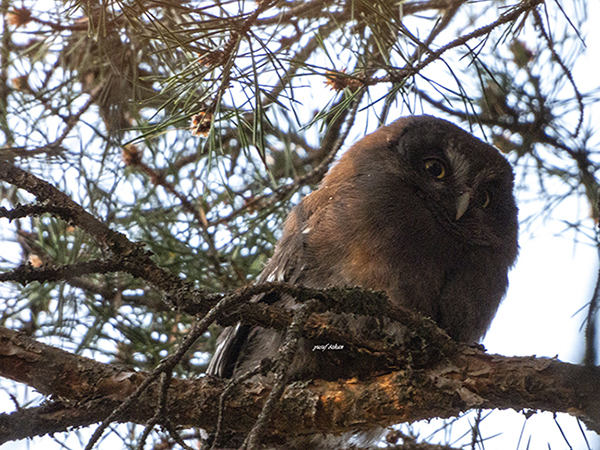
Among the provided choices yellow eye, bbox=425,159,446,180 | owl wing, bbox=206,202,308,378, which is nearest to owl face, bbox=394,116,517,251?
yellow eye, bbox=425,159,446,180

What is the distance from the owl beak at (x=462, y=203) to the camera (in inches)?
109

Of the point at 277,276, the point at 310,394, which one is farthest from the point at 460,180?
the point at 310,394

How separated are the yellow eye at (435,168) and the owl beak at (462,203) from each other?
0.45 feet

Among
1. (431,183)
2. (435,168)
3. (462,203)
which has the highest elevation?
(435,168)

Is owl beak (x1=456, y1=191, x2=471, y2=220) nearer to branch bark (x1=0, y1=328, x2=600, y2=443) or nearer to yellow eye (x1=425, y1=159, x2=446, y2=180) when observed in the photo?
yellow eye (x1=425, y1=159, x2=446, y2=180)

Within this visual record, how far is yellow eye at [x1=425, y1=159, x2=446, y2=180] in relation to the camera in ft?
9.56

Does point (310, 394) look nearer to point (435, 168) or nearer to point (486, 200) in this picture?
point (435, 168)

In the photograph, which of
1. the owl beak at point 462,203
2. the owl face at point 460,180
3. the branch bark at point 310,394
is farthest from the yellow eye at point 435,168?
the branch bark at point 310,394

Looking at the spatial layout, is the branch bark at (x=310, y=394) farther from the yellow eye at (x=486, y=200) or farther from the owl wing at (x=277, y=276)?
the yellow eye at (x=486, y=200)

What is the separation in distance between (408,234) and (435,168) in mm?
538

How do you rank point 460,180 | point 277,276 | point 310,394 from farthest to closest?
1. point 460,180
2. point 277,276
3. point 310,394

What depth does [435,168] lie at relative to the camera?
2.94 m

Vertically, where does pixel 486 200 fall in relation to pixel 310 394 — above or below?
above

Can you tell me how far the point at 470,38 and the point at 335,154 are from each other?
3.86 feet
